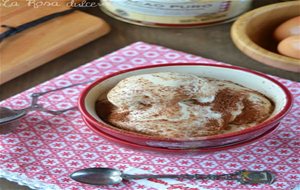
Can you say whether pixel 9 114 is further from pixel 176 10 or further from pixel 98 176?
pixel 176 10

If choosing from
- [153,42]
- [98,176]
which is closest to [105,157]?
[98,176]

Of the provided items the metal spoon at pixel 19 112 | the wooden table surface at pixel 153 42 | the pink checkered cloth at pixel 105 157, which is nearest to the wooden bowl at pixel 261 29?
the wooden table surface at pixel 153 42

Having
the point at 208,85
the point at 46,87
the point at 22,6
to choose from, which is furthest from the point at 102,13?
the point at 208,85

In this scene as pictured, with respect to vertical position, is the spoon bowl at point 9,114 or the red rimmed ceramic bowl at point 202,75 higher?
the red rimmed ceramic bowl at point 202,75

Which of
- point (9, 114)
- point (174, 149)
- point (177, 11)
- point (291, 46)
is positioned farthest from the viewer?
point (177, 11)

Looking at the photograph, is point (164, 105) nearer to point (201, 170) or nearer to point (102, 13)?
point (201, 170)

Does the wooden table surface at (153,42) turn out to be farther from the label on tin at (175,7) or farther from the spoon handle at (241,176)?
the spoon handle at (241,176)
